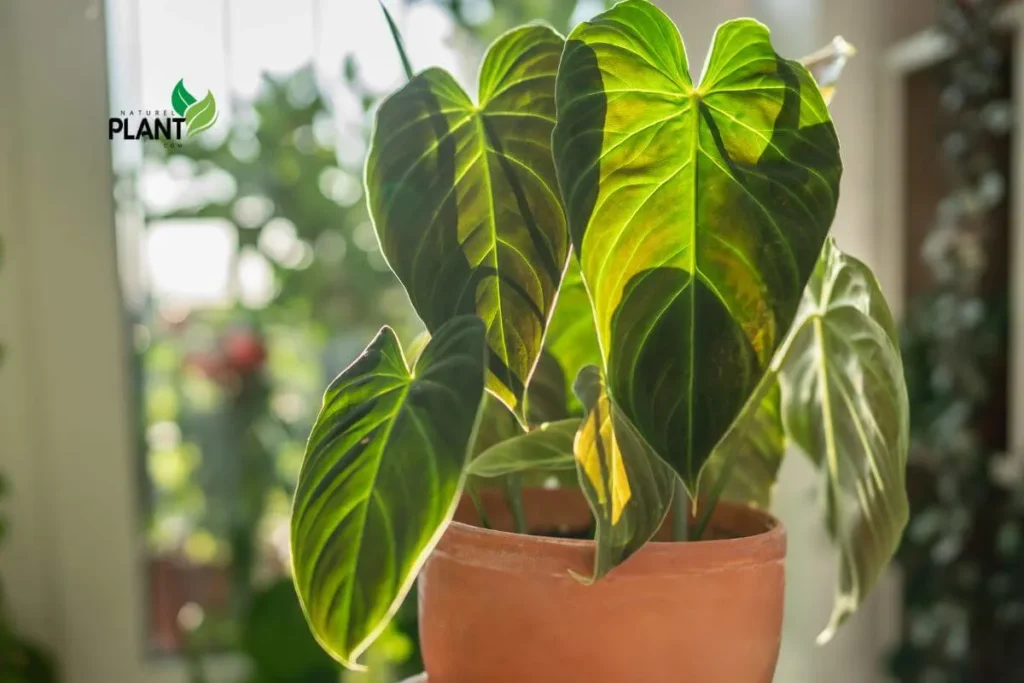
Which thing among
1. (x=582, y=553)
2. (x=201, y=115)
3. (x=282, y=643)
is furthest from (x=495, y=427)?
(x=282, y=643)

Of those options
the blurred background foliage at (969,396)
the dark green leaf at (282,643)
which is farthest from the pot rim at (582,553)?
the blurred background foliage at (969,396)

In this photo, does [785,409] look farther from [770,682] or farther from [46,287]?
[46,287]

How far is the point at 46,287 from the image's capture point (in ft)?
3.38

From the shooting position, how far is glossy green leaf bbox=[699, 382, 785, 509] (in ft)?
1.84

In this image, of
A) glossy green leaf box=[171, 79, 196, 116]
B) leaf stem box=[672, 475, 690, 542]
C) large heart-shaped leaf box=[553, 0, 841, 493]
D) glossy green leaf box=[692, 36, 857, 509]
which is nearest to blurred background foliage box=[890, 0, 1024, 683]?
glossy green leaf box=[692, 36, 857, 509]

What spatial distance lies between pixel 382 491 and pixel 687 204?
0.19 metres

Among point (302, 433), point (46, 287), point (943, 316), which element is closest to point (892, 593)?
point (943, 316)

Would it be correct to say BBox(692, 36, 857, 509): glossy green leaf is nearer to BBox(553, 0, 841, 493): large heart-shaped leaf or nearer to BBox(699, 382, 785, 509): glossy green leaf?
BBox(699, 382, 785, 509): glossy green leaf

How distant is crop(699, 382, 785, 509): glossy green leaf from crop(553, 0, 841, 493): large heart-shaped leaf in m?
0.20

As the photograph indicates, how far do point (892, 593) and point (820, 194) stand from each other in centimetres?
103

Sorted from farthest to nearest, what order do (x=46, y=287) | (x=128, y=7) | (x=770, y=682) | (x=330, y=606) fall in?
(x=46, y=287) → (x=128, y=7) → (x=770, y=682) → (x=330, y=606)

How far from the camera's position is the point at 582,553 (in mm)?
420

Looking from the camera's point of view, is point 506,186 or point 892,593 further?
point 892,593

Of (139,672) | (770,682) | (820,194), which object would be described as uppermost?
(820,194)
